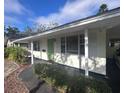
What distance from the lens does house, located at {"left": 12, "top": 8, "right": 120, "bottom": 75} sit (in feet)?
22.3

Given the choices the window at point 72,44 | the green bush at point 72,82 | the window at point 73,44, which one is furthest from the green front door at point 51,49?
the green bush at point 72,82

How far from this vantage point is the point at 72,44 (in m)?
11.8

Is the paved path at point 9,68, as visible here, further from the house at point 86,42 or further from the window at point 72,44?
the window at point 72,44

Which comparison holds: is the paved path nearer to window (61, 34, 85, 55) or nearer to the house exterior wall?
window (61, 34, 85, 55)

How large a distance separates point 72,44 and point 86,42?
4.05 meters

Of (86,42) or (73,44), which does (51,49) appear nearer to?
(73,44)

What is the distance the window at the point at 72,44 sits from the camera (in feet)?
37.1

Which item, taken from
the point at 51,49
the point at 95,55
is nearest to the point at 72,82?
the point at 95,55

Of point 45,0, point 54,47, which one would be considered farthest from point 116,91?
point 45,0

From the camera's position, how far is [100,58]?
9.10 metres

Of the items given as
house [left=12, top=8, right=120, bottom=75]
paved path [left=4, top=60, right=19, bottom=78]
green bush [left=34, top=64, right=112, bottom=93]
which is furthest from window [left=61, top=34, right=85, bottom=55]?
paved path [left=4, top=60, right=19, bottom=78]

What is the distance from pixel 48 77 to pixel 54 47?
28.1 ft
